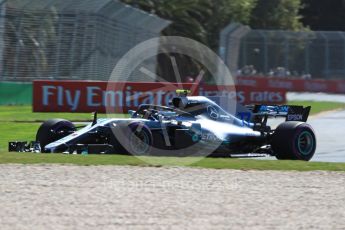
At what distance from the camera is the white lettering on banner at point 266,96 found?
105 ft

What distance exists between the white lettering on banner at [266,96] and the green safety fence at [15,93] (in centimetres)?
862

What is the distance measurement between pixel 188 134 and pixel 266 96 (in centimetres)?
1903

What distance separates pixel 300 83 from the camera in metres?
52.3

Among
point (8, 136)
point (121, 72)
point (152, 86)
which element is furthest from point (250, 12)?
point (8, 136)

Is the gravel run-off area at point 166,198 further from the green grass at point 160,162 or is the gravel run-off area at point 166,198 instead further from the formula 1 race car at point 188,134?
the formula 1 race car at point 188,134

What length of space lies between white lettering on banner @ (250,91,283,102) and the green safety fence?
8.62 meters

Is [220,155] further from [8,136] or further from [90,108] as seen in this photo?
[90,108]

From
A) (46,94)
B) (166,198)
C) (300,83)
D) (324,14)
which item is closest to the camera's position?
(166,198)

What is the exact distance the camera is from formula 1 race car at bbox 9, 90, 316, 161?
45.4ft

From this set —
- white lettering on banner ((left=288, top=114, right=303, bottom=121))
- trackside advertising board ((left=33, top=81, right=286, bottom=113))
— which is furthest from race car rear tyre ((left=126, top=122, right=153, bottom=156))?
trackside advertising board ((left=33, top=81, right=286, bottom=113))

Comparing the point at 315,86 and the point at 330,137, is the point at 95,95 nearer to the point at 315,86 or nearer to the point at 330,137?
the point at 330,137

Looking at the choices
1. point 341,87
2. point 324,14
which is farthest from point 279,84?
point 324,14

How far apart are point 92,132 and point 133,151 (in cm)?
84

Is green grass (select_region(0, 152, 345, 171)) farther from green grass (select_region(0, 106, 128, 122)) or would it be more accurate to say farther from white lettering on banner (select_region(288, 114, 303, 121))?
green grass (select_region(0, 106, 128, 122))
